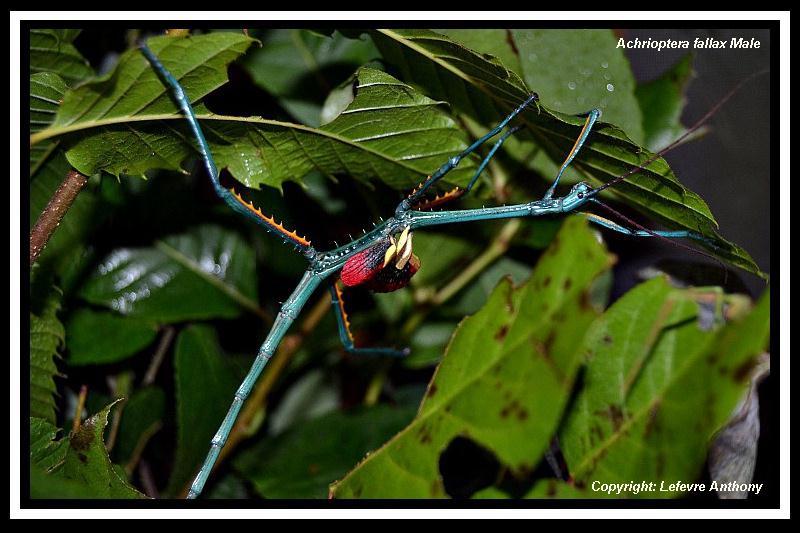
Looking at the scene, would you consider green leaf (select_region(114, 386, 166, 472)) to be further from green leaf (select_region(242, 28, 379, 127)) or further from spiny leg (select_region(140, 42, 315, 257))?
green leaf (select_region(242, 28, 379, 127))

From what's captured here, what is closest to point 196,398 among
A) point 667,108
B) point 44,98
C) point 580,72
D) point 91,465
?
point 91,465

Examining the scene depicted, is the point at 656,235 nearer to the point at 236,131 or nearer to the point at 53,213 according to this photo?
the point at 236,131

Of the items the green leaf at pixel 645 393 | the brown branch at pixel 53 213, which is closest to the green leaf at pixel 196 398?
the brown branch at pixel 53 213

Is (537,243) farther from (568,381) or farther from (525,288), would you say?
(568,381)

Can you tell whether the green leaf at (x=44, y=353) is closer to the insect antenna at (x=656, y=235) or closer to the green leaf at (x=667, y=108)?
the insect antenna at (x=656, y=235)

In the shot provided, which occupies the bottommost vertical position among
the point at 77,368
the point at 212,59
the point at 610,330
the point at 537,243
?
the point at 77,368

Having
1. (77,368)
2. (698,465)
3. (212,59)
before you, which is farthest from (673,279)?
(77,368)
